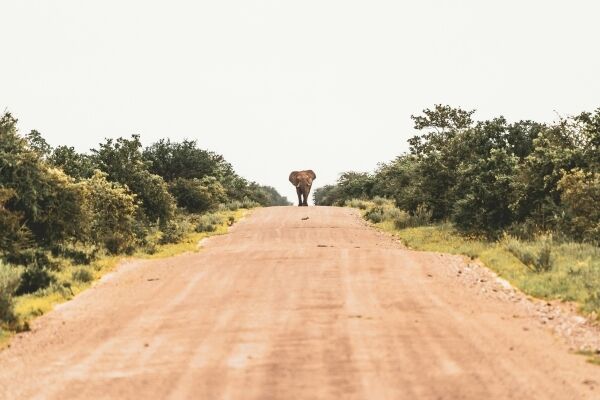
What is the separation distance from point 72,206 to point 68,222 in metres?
0.56

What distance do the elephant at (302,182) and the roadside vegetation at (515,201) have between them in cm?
2347

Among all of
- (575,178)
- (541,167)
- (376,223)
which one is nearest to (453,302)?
(575,178)

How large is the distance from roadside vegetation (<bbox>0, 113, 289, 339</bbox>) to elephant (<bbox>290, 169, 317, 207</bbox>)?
992 inches

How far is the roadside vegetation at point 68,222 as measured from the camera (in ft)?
58.1

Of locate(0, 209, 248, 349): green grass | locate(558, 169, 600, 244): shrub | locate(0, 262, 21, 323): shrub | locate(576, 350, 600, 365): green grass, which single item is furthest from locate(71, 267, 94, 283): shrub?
locate(558, 169, 600, 244): shrub

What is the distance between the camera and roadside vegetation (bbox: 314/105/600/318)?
18453 mm

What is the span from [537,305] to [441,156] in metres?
20.4

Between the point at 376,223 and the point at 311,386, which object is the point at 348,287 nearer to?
the point at 311,386

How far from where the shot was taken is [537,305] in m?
14.8

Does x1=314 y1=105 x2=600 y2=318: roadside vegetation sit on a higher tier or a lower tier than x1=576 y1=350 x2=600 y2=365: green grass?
higher

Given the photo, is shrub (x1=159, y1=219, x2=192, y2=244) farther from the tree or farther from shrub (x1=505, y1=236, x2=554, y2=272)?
shrub (x1=505, y1=236, x2=554, y2=272)

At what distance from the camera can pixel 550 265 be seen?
1856 centimetres

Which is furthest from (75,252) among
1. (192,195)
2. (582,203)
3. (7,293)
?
(192,195)

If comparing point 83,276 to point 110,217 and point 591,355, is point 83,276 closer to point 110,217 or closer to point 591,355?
point 110,217
